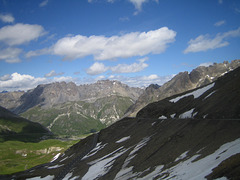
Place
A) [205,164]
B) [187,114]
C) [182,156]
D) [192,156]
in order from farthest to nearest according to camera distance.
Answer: [187,114] → [182,156] → [192,156] → [205,164]

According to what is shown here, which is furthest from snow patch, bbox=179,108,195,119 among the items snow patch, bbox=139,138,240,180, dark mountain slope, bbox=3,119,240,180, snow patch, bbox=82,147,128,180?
snow patch, bbox=139,138,240,180

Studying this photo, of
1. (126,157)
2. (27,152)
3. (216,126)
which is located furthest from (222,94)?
(27,152)

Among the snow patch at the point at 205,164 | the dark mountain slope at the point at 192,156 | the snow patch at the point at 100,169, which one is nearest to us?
the dark mountain slope at the point at 192,156

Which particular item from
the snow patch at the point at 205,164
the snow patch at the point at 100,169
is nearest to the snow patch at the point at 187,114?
the snow patch at the point at 100,169

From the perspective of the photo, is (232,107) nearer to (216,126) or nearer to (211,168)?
(216,126)

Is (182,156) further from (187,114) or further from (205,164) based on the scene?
(187,114)

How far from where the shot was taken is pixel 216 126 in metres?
42.5

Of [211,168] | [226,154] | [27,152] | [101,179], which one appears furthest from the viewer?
[27,152]

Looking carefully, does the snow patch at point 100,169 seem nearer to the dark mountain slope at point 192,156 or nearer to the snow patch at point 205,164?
the dark mountain slope at point 192,156

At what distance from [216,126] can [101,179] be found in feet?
94.7

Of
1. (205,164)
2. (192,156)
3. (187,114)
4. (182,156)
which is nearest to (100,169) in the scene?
(182,156)

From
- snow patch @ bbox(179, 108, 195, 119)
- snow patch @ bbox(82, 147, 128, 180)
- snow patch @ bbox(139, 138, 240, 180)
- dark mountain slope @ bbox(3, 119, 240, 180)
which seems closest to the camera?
dark mountain slope @ bbox(3, 119, 240, 180)

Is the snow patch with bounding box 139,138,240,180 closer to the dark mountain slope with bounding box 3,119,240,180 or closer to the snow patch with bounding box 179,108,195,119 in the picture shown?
the dark mountain slope with bounding box 3,119,240,180

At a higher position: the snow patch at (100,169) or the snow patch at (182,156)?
the snow patch at (182,156)
